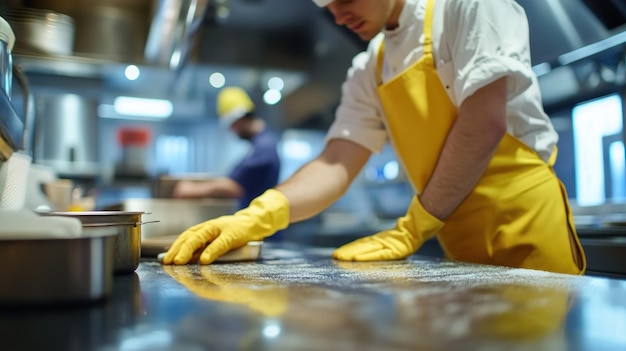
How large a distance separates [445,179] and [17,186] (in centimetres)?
92

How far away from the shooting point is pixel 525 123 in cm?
126

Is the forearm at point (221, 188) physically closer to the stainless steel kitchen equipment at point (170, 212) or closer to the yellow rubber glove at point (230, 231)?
the stainless steel kitchen equipment at point (170, 212)

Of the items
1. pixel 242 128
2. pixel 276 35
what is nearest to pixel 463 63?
pixel 276 35

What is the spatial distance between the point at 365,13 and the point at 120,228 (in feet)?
2.52

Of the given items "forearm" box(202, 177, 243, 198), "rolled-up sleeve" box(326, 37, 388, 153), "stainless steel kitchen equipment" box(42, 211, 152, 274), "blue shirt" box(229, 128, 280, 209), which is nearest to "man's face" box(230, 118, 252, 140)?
"blue shirt" box(229, 128, 280, 209)

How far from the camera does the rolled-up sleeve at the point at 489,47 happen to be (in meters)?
1.11

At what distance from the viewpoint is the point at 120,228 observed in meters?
0.88

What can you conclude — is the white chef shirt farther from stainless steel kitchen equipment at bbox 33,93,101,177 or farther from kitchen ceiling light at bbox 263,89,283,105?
stainless steel kitchen equipment at bbox 33,93,101,177

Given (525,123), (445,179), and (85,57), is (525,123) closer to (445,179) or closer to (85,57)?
(445,179)

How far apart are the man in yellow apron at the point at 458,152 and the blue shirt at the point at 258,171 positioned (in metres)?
1.91

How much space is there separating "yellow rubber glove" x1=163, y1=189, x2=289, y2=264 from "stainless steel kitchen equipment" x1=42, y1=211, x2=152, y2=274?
20cm

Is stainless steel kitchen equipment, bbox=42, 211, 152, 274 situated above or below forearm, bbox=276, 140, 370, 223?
below

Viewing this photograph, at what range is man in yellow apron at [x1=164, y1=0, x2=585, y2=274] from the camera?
114 centimetres

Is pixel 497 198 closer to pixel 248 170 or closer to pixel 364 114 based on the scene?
pixel 364 114
